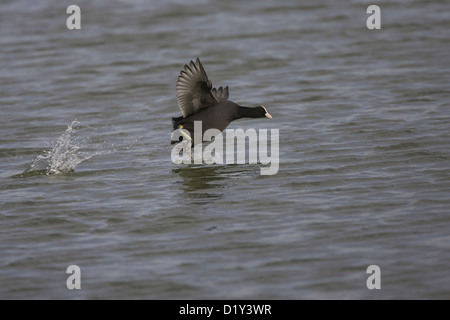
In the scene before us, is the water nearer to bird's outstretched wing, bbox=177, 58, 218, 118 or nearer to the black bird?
the black bird

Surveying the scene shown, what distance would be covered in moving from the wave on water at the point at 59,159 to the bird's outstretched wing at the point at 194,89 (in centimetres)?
144

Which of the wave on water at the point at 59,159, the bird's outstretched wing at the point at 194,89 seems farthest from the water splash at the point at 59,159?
the bird's outstretched wing at the point at 194,89

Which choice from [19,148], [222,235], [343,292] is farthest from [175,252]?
[19,148]

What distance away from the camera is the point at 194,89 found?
7.53 meters

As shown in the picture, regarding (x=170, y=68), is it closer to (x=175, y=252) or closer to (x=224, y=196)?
(x=224, y=196)

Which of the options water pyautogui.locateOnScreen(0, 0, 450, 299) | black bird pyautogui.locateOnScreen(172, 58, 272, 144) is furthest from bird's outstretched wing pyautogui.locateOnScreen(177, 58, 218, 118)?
water pyautogui.locateOnScreen(0, 0, 450, 299)

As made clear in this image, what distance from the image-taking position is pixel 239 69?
12.3 metres

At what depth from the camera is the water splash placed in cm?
798

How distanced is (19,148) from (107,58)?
15.5ft

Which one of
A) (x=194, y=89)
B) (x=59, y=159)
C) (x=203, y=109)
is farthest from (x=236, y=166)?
(x=59, y=159)

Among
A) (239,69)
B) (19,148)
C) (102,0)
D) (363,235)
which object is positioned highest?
(102,0)

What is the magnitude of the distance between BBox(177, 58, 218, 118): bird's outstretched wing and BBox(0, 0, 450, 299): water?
73 centimetres

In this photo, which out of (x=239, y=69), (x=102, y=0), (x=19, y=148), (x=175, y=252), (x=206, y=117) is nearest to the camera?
(x=175, y=252)

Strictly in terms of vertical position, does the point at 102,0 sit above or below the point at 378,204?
above
